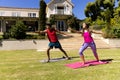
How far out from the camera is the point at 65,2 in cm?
4972

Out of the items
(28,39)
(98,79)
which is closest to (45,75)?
(98,79)

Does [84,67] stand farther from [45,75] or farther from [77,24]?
[77,24]

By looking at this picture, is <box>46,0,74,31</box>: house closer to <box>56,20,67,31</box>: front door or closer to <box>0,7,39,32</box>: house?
<box>56,20,67,31</box>: front door

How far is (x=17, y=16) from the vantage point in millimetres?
45625

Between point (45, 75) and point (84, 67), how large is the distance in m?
2.25

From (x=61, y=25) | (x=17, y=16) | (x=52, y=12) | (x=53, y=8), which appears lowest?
(x=61, y=25)

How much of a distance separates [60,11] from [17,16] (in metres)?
8.13

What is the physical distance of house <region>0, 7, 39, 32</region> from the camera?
145 ft

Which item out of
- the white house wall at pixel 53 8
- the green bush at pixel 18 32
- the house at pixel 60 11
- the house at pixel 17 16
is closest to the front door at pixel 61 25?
the house at pixel 60 11

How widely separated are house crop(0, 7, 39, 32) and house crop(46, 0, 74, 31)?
3.30 meters

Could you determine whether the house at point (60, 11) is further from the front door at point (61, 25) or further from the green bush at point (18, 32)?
the green bush at point (18, 32)

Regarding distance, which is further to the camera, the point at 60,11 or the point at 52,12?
the point at 52,12

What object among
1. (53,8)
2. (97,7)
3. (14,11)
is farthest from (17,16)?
(97,7)

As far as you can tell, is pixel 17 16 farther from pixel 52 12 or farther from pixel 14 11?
pixel 52 12
